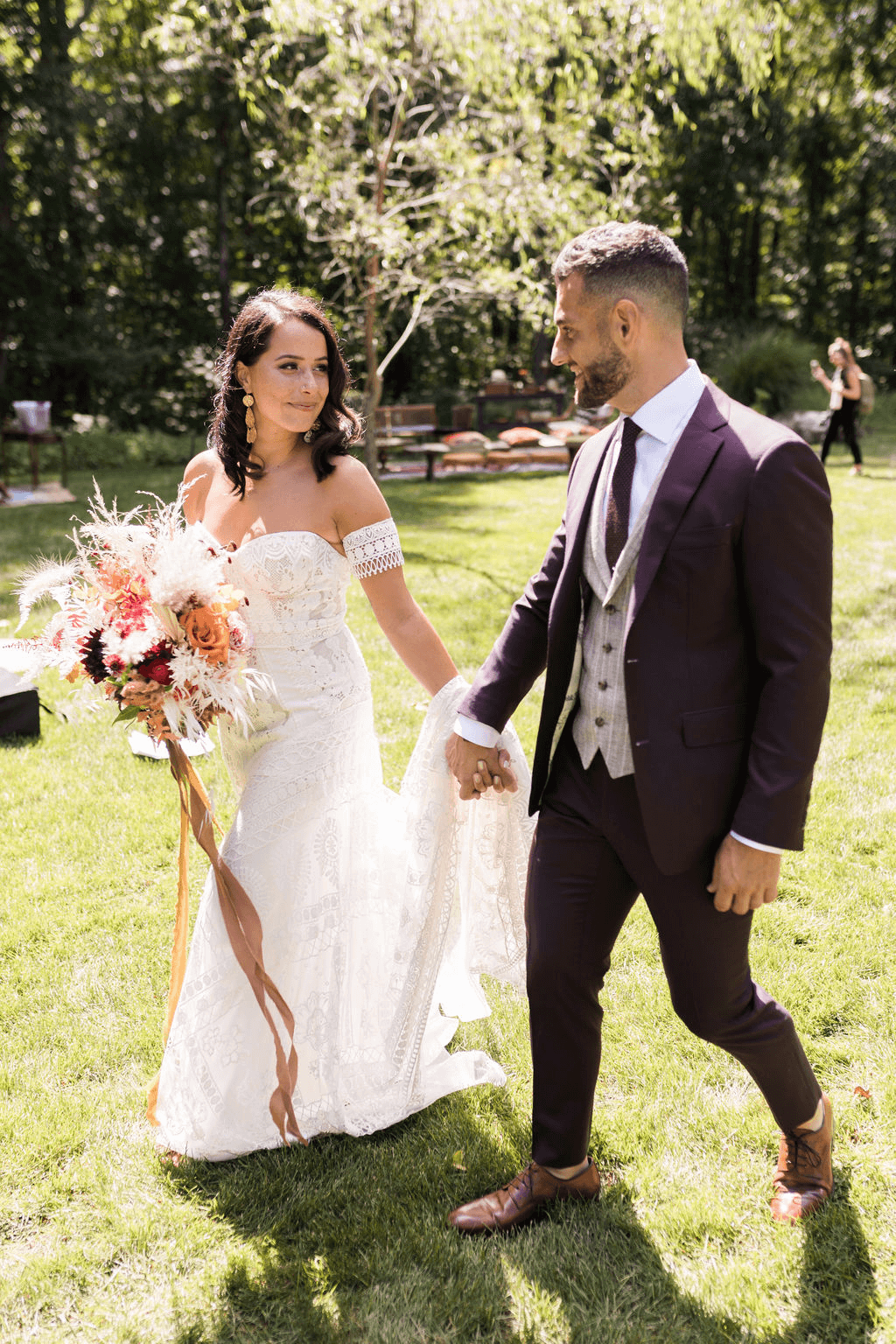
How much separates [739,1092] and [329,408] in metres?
2.47

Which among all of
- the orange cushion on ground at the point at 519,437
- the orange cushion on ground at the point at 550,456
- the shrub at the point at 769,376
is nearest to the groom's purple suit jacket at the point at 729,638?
the orange cushion on ground at the point at 550,456

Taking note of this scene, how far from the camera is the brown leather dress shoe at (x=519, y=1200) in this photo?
2.64m

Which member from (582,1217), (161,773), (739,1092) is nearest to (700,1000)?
(582,1217)

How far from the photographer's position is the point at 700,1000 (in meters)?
2.35

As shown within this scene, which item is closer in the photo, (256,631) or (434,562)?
(256,631)

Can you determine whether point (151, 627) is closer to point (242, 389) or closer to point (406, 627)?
point (406, 627)

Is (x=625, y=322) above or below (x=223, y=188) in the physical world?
below

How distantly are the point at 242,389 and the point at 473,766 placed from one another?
139 cm

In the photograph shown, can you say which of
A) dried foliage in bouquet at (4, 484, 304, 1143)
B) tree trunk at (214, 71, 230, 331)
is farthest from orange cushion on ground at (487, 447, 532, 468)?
dried foliage in bouquet at (4, 484, 304, 1143)

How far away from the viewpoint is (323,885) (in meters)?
3.02

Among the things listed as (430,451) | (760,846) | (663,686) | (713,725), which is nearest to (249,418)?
(663,686)

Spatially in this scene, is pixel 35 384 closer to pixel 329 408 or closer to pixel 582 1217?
pixel 329 408

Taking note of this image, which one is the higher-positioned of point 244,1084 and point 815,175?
point 815,175

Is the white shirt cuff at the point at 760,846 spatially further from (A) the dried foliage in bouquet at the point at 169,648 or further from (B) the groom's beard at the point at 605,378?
(A) the dried foliage in bouquet at the point at 169,648
